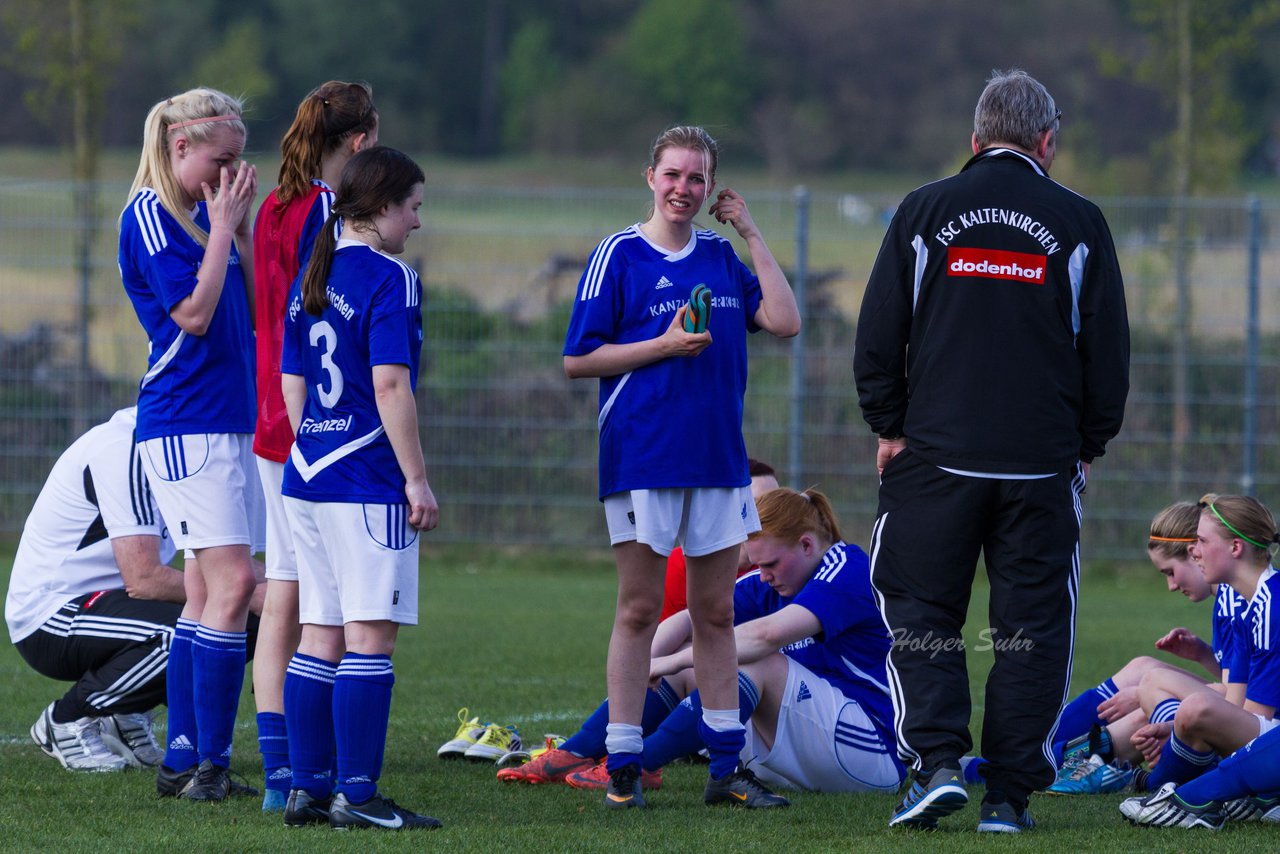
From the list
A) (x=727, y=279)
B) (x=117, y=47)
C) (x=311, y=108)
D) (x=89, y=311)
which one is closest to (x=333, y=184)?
(x=311, y=108)

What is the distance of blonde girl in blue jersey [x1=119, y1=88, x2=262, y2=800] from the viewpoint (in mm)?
5039

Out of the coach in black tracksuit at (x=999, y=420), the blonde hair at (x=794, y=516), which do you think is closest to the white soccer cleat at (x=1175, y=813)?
the coach in black tracksuit at (x=999, y=420)

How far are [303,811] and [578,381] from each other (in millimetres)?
8511

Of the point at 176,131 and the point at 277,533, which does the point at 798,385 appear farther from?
the point at 277,533

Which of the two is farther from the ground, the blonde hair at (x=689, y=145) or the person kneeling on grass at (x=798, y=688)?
the blonde hair at (x=689, y=145)

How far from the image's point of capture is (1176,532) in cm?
564

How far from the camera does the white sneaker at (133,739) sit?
225 inches

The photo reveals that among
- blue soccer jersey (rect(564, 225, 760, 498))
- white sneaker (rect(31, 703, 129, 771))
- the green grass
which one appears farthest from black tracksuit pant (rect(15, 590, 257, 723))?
blue soccer jersey (rect(564, 225, 760, 498))

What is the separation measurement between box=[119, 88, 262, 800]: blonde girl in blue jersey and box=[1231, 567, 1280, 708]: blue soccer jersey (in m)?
3.11

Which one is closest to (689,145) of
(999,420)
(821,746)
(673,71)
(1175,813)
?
(999,420)

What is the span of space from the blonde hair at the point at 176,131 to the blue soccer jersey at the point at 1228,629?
3.45 m

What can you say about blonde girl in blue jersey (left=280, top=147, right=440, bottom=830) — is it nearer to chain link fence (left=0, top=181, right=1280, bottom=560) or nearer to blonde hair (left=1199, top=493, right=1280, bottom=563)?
blonde hair (left=1199, top=493, right=1280, bottom=563)

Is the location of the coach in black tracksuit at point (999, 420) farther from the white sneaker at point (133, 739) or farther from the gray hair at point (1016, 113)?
the white sneaker at point (133, 739)

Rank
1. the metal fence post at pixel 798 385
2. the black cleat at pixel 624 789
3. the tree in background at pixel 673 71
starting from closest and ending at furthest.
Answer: the black cleat at pixel 624 789, the metal fence post at pixel 798 385, the tree in background at pixel 673 71
